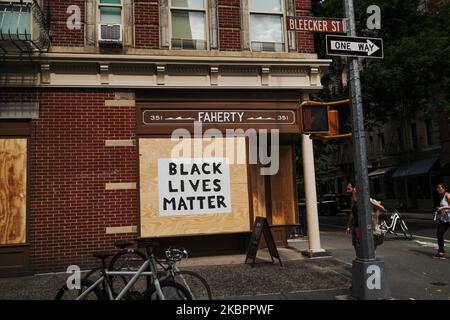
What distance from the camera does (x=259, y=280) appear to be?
806 cm

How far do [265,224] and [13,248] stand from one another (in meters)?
5.49

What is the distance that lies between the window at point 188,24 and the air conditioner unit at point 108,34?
139 cm

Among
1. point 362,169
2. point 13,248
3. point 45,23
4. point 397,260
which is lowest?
point 397,260

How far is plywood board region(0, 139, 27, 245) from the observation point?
927 cm

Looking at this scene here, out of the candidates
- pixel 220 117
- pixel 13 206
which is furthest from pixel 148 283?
pixel 220 117

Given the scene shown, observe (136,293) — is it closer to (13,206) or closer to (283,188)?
(13,206)

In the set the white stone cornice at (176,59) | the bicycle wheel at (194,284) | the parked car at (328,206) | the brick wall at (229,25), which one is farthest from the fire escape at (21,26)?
the parked car at (328,206)

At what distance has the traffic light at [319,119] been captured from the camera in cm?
732

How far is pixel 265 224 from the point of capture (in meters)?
9.32

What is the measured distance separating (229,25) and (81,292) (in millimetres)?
7584

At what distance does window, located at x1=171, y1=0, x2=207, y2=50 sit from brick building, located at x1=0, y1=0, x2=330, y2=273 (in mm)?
26

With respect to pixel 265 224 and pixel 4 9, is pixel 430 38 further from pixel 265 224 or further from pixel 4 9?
pixel 4 9
